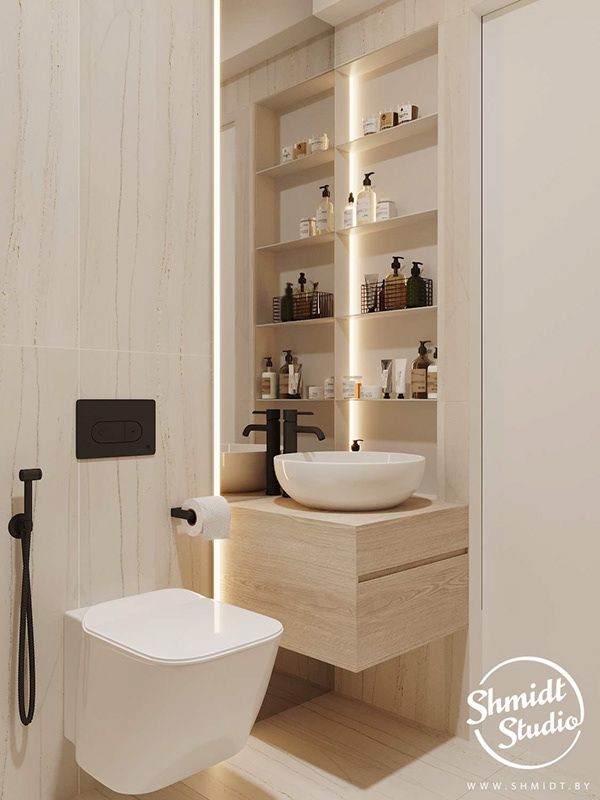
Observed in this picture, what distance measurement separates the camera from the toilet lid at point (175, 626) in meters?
1.52

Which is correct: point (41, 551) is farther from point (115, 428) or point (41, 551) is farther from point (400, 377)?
point (400, 377)

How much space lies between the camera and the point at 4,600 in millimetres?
1756

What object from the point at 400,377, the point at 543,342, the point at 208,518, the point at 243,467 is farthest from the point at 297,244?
the point at 208,518

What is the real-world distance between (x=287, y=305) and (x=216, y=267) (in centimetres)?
32

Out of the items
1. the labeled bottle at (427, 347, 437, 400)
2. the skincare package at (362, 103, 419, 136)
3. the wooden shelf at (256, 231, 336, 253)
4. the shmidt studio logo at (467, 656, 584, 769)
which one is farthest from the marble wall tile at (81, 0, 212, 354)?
the shmidt studio logo at (467, 656, 584, 769)

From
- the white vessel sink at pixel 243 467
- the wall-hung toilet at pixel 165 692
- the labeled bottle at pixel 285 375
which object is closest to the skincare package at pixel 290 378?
the labeled bottle at pixel 285 375

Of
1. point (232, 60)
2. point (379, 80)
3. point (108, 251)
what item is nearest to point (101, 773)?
point (108, 251)

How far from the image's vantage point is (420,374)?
2.39m

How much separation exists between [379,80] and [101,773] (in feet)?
7.52

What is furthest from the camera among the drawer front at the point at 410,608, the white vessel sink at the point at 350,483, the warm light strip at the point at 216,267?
the warm light strip at the point at 216,267

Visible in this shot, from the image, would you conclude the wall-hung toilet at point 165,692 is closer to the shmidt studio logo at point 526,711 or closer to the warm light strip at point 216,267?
the warm light strip at point 216,267

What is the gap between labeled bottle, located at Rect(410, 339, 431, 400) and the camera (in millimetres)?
2385

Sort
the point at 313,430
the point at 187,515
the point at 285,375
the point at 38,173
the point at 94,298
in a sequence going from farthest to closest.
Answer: the point at 285,375 < the point at 313,430 < the point at 187,515 < the point at 94,298 < the point at 38,173

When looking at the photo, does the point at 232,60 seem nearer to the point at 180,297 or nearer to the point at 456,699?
the point at 180,297
